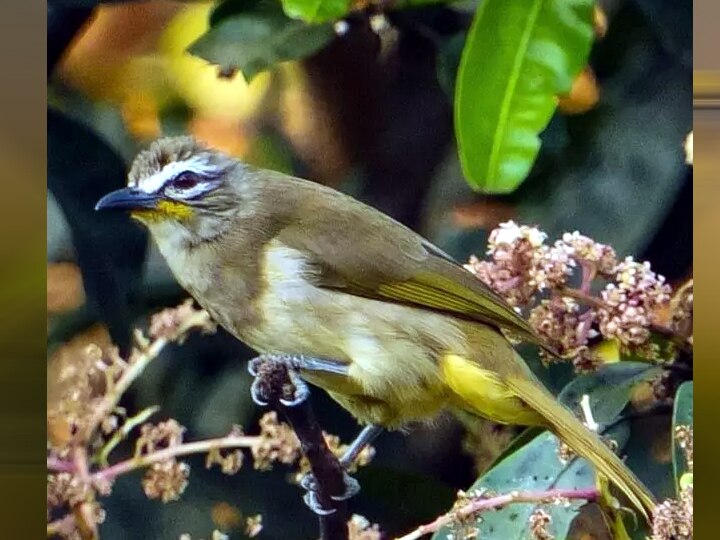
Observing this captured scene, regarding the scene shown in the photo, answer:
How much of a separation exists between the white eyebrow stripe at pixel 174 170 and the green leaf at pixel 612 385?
48 centimetres

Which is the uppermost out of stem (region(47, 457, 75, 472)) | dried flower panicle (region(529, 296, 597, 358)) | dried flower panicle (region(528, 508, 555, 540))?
dried flower panicle (region(529, 296, 597, 358))

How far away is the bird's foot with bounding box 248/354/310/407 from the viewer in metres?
0.92

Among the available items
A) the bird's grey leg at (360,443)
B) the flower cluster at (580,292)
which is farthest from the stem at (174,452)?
the flower cluster at (580,292)

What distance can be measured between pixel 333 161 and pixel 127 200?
9.4 inches

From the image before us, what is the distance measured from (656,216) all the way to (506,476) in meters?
0.34

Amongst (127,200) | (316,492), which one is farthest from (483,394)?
(127,200)

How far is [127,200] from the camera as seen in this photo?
934 millimetres

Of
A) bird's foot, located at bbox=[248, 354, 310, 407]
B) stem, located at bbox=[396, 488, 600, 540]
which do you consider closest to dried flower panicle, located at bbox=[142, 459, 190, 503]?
bird's foot, located at bbox=[248, 354, 310, 407]

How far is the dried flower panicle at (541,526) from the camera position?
3.00ft

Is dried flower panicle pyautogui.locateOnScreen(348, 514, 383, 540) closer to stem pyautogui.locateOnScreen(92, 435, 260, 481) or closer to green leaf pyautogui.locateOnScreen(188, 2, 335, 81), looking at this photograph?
stem pyautogui.locateOnScreen(92, 435, 260, 481)

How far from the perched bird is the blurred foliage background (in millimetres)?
20

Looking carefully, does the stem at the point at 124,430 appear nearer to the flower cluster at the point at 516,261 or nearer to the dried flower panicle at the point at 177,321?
the dried flower panicle at the point at 177,321

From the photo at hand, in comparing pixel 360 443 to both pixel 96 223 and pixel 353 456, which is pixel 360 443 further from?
pixel 96 223

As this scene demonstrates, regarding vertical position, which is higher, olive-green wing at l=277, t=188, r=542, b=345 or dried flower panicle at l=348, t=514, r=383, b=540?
olive-green wing at l=277, t=188, r=542, b=345
